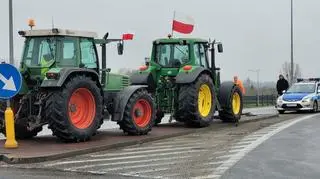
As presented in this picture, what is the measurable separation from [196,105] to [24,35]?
5.52 metres

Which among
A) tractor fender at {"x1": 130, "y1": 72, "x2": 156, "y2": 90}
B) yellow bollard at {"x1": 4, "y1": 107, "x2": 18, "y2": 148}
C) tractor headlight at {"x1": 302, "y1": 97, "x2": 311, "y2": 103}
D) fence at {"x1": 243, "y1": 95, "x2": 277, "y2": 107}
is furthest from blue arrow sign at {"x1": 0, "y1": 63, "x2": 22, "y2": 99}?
fence at {"x1": 243, "y1": 95, "x2": 277, "y2": 107}

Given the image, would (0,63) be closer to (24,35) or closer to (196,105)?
(24,35)

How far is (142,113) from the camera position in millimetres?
15023

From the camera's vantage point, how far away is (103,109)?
14070 mm

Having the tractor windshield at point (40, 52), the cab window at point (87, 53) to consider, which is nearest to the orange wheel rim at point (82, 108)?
the cab window at point (87, 53)

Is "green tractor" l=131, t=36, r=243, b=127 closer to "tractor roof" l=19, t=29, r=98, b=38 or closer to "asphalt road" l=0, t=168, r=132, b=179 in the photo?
"tractor roof" l=19, t=29, r=98, b=38

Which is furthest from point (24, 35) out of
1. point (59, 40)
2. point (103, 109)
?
point (103, 109)

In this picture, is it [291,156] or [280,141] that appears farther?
[280,141]

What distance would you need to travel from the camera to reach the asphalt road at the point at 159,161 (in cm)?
953

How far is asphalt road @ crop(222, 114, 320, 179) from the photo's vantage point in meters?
9.40

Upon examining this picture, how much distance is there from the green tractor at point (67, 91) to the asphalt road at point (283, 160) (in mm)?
3581

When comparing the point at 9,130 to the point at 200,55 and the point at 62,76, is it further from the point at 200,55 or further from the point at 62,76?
the point at 200,55

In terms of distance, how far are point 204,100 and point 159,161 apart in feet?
23.8

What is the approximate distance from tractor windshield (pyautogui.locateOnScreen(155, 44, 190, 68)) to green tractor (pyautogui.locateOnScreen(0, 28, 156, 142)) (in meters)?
3.55
